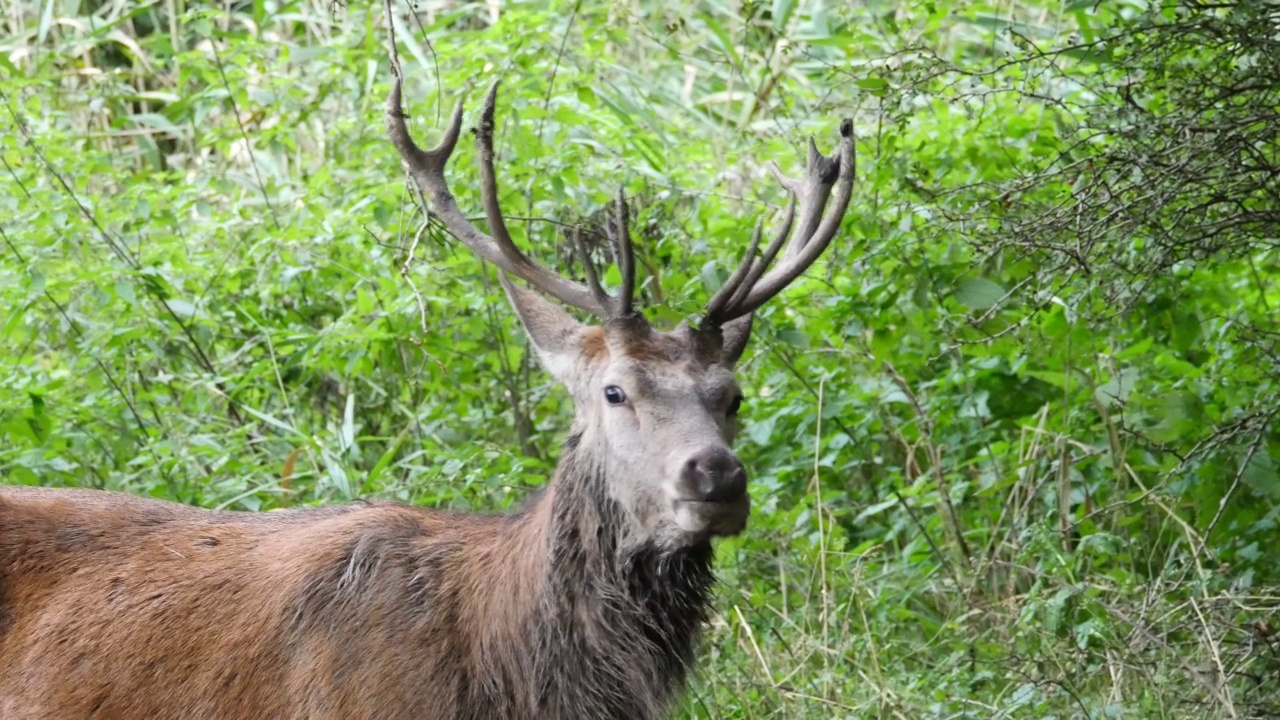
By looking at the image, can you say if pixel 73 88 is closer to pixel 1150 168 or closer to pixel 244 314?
pixel 244 314

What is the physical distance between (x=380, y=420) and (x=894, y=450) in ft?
7.93

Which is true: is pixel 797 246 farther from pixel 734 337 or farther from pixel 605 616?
pixel 605 616

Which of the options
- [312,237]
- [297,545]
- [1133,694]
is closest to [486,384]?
[312,237]

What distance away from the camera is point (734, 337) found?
455cm

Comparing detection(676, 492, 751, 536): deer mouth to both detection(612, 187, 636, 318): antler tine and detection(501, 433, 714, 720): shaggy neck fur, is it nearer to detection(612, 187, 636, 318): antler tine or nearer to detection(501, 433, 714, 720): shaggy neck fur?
detection(501, 433, 714, 720): shaggy neck fur

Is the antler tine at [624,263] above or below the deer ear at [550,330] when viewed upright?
above

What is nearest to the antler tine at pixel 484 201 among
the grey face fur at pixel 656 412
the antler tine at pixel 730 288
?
the grey face fur at pixel 656 412

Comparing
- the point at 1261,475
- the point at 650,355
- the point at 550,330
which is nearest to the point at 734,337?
the point at 650,355

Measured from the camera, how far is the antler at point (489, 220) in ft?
13.8

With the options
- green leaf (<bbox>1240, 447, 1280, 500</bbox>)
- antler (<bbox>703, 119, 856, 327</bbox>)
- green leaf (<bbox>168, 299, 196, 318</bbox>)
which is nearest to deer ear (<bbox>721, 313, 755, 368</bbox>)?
antler (<bbox>703, 119, 856, 327</bbox>)

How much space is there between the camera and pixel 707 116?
33.0 feet

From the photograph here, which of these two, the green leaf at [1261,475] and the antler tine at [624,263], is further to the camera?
the green leaf at [1261,475]

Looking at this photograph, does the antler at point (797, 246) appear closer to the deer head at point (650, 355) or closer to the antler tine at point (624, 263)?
the deer head at point (650, 355)

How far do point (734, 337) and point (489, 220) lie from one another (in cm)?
80
